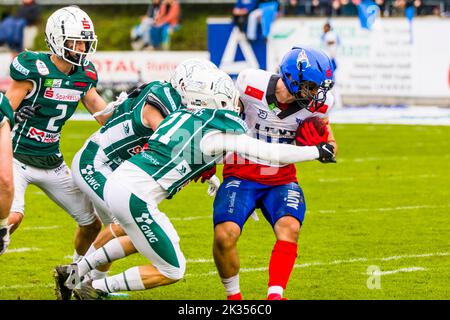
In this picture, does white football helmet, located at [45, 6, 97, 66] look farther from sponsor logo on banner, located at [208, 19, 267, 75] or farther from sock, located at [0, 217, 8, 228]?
sponsor logo on banner, located at [208, 19, 267, 75]

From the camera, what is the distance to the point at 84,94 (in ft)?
24.1

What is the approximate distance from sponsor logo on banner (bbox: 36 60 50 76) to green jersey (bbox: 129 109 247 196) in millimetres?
1384

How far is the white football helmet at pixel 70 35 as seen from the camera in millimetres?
7031

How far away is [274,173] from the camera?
21.9 ft

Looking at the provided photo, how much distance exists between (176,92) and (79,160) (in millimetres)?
933

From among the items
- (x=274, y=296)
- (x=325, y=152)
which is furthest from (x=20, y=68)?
(x=274, y=296)

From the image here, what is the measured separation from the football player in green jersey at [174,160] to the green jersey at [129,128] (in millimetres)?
453

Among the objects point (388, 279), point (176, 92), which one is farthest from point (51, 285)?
point (388, 279)

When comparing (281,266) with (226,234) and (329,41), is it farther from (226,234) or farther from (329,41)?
(329,41)

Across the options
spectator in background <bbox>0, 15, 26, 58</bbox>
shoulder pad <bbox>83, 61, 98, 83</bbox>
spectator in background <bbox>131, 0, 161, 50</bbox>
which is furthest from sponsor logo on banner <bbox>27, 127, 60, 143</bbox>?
spectator in background <bbox>131, 0, 161, 50</bbox>

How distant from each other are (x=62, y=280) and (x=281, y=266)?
143cm

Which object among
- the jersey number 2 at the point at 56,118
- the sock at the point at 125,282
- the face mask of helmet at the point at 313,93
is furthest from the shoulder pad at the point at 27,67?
the face mask of helmet at the point at 313,93

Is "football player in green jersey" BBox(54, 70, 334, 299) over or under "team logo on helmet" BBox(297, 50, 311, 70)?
under

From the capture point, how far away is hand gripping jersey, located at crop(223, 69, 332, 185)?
6.67 meters
